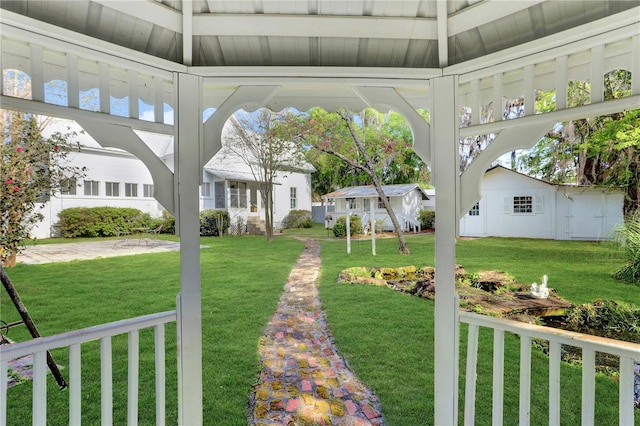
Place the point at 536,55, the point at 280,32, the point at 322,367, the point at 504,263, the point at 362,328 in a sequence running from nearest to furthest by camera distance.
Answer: the point at 536,55 → the point at 280,32 → the point at 322,367 → the point at 362,328 → the point at 504,263

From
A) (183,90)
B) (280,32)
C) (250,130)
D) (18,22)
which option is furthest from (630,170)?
(250,130)

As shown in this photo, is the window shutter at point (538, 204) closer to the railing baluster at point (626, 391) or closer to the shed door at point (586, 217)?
the shed door at point (586, 217)

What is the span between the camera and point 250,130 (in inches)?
395

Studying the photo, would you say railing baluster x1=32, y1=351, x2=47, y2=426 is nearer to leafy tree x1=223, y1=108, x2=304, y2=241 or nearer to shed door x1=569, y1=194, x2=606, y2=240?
leafy tree x1=223, y1=108, x2=304, y2=241

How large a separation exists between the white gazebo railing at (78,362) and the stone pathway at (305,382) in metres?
0.98

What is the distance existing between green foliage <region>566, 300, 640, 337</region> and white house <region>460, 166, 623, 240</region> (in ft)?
14.0

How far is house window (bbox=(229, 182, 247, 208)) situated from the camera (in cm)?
1085

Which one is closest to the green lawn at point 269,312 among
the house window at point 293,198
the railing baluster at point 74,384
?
the railing baluster at point 74,384

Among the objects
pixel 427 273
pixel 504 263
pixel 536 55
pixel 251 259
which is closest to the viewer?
pixel 536 55

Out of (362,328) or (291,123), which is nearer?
(362,328)

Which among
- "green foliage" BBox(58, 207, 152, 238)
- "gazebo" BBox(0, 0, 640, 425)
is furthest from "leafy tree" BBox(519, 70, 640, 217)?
"green foliage" BBox(58, 207, 152, 238)

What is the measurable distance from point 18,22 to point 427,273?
242 inches

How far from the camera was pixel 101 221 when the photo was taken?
838 centimetres

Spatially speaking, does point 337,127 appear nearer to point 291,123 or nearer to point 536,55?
point 291,123
